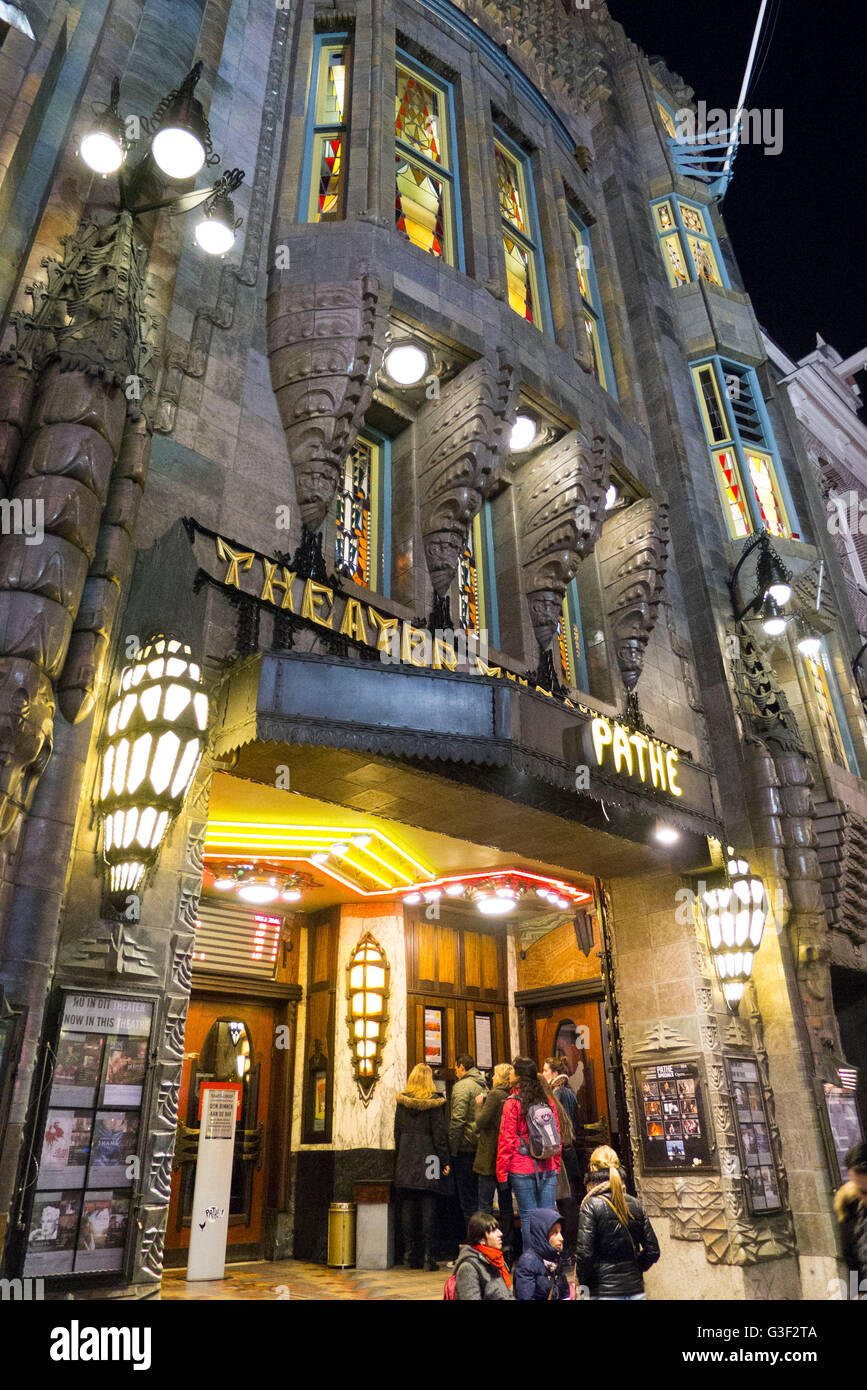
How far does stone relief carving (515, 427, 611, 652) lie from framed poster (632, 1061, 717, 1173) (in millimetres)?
6515

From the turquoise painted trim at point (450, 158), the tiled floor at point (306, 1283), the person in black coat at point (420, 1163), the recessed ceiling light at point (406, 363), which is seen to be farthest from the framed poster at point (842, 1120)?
the turquoise painted trim at point (450, 158)

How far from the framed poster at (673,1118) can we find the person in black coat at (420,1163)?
291 cm

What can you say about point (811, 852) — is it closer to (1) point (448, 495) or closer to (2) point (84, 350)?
(1) point (448, 495)

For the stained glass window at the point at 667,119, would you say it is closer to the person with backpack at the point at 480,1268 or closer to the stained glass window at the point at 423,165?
the stained glass window at the point at 423,165

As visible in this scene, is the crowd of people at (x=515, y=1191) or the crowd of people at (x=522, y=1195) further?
→ the crowd of people at (x=515, y=1191)

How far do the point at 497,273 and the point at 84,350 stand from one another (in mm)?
8215

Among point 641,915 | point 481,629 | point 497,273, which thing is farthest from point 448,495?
point 641,915

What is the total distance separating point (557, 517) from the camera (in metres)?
13.9

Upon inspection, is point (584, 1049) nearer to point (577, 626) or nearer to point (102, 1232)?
point (577, 626)

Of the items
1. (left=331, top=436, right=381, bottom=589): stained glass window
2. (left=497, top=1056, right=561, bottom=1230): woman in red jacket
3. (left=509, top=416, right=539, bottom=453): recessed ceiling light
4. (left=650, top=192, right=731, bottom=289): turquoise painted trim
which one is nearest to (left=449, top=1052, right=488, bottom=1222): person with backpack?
(left=497, top=1056, right=561, bottom=1230): woman in red jacket

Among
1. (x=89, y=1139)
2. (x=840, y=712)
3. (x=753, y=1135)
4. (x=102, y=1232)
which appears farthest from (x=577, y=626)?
(x=102, y=1232)

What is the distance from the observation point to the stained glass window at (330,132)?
13.5 meters

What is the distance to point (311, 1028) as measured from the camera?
45.6 ft

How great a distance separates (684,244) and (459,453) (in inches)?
563
